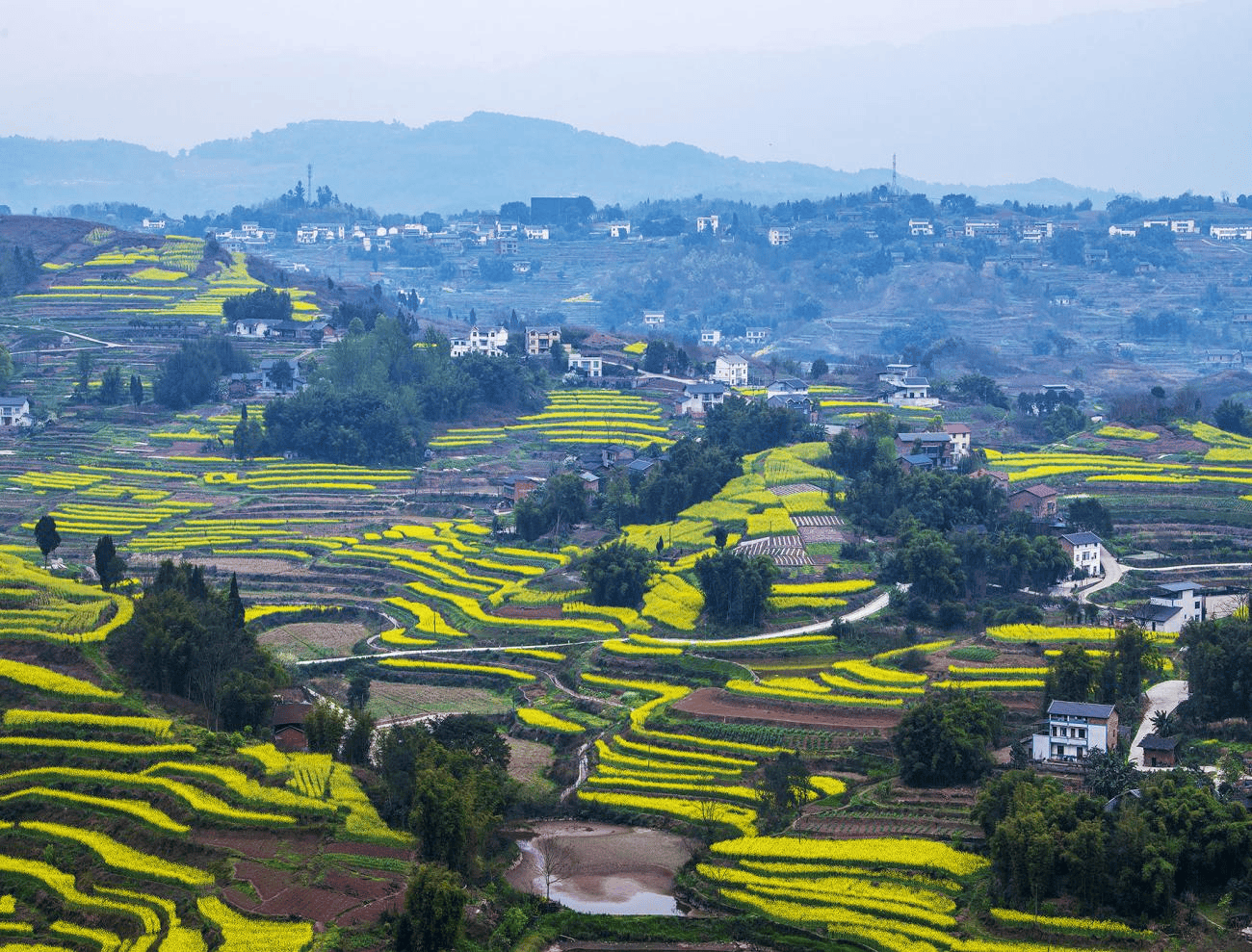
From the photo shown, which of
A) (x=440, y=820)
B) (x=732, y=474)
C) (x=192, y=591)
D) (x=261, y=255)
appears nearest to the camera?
(x=440, y=820)

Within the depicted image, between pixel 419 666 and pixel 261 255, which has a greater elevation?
pixel 261 255

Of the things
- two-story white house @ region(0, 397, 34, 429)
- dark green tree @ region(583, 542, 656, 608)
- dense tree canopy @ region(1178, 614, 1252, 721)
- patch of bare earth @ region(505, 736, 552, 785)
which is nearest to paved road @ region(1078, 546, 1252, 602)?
dense tree canopy @ region(1178, 614, 1252, 721)

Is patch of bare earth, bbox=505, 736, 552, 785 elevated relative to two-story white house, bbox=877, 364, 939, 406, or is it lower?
lower

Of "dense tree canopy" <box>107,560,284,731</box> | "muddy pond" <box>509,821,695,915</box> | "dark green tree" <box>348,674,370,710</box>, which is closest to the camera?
"muddy pond" <box>509,821,695,915</box>

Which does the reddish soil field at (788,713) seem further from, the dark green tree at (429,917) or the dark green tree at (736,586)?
the dark green tree at (429,917)

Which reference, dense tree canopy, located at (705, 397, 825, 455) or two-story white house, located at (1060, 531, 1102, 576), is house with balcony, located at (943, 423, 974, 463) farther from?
two-story white house, located at (1060, 531, 1102, 576)

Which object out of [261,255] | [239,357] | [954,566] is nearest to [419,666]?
[954,566]

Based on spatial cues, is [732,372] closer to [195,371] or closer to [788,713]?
→ [195,371]

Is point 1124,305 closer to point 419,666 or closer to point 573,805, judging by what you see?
point 419,666
